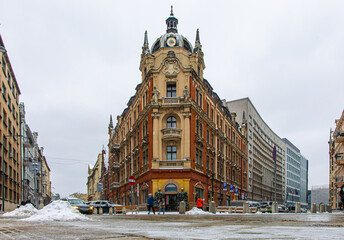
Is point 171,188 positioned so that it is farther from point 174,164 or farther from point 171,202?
point 174,164

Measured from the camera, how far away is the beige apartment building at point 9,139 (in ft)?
138

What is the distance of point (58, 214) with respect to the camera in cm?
1655

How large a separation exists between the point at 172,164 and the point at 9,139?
20.1 meters

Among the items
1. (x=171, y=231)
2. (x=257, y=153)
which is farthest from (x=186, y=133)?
(x=257, y=153)

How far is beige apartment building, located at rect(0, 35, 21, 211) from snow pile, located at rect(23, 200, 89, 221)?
2251 cm

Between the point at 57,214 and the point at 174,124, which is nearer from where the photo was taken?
the point at 57,214

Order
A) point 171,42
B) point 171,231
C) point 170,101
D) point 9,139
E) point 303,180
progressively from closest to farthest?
point 171,231, point 170,101, point 171,42, point 9,139, point 303,180

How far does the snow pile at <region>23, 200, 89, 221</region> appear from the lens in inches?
618

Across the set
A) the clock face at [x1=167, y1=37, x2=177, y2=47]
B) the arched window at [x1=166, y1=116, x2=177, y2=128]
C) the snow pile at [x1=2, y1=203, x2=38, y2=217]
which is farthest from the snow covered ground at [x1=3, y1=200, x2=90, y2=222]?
the clock face at [x1=167, y1=37, x2=177, y2=47]

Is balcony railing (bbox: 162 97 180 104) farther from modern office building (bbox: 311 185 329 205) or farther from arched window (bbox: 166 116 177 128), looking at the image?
modern office building (bbox: 311 185 329 205)

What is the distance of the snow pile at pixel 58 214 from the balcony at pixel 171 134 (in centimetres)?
2329

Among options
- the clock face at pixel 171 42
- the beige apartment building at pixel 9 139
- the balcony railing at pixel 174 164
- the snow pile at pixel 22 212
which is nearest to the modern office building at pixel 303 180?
the beige apartment building at pixel 9 139

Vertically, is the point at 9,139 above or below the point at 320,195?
above

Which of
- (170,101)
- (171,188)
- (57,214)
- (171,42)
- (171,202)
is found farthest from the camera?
(171,42)
